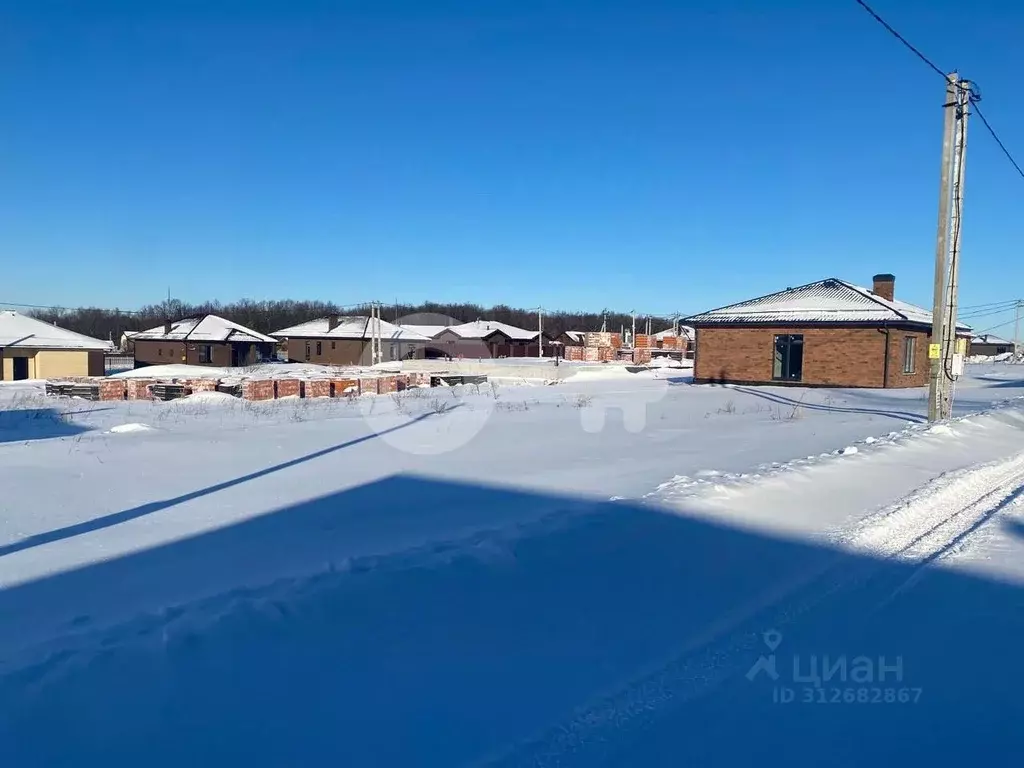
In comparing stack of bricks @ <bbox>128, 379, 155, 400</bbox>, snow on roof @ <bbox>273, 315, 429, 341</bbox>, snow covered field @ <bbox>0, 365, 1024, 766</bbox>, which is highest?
snow on roof @ <bbox>273, 315, 429, 341</bbox>

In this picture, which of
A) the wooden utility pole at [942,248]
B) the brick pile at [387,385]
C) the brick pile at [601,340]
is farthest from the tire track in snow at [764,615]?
the brick pile at [601,340]

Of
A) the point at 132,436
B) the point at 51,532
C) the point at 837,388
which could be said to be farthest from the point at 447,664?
the point at 837,388

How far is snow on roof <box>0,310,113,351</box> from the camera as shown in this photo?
41406 millimetres

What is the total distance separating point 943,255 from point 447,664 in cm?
1527

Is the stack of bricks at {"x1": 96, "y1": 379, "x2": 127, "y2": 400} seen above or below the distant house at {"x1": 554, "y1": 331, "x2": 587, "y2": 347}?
below

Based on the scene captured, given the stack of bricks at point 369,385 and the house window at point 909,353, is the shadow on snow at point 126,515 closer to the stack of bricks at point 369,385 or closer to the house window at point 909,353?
the stack of bricks at point 369,385

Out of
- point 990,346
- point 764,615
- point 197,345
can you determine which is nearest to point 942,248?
point 764,615

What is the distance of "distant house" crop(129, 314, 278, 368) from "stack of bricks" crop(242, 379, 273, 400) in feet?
106

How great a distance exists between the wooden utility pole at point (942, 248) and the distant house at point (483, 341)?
2242 inches

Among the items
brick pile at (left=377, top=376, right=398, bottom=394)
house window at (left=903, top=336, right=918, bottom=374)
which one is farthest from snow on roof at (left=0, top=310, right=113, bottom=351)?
house window at (left=903, top=336, right=918, bottom=374)

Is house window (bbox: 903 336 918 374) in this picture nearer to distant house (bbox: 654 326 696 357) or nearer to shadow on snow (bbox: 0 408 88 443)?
shadow on snow (bbox: 0 408 88 443)

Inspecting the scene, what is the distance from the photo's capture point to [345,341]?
210 ft

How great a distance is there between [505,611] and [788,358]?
25689mm

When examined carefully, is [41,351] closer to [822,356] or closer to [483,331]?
[822,356]
